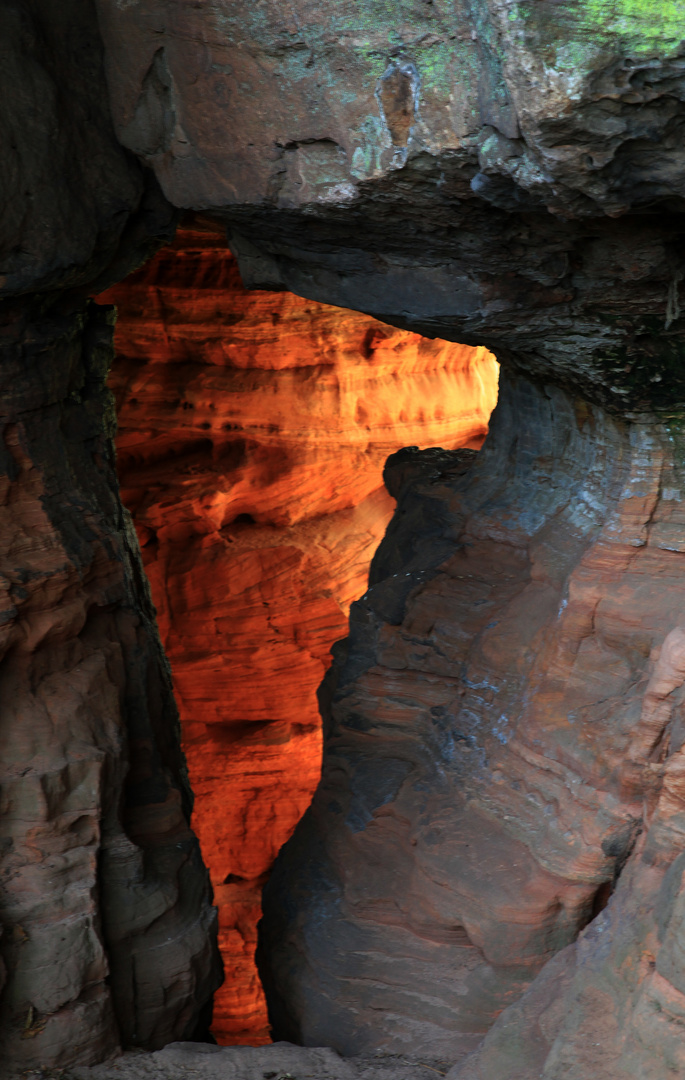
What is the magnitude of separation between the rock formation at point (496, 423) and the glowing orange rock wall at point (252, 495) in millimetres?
4083

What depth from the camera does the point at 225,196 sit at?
516 centimetres

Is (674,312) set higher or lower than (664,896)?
higher

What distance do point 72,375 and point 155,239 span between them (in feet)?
3.55

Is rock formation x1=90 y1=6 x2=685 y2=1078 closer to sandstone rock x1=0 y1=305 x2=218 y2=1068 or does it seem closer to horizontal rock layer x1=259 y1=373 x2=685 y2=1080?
horizontal rock layer x1=259 y1=373 x2=685 y2=1080

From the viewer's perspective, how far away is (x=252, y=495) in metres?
11.5

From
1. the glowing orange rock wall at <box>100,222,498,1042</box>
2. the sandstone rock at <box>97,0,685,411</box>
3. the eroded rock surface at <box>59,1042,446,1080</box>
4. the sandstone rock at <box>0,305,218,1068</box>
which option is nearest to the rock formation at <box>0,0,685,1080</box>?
the sandstone rock at <box>97,0,685,411</box>

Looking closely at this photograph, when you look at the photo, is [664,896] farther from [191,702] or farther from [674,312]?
[191,702]

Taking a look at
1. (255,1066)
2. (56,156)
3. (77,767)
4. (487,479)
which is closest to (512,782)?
(255,1066)

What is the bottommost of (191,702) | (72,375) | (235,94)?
(191,702)

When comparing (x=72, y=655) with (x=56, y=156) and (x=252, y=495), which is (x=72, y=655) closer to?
(x=56, y=156)

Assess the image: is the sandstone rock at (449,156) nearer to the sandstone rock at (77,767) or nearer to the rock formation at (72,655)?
the rock formation at (72,655)

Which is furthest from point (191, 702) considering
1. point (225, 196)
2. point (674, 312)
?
point (674, 312)

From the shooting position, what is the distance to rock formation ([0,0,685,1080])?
12.4 ft

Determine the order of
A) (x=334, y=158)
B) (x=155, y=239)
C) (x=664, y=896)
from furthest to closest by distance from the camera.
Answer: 1. (x=155, y=239)
2. (x=334, y=158)
3. (x=664, y=896)
